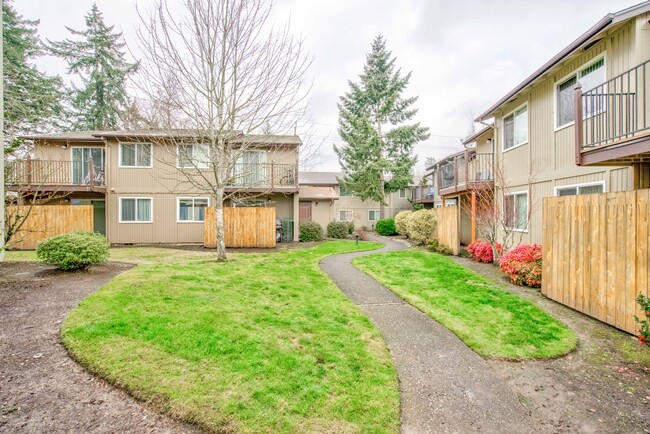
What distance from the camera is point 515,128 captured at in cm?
1190

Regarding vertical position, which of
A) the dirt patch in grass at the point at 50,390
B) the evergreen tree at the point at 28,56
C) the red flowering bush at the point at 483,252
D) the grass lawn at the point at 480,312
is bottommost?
the grass lawn at the point at 480,312

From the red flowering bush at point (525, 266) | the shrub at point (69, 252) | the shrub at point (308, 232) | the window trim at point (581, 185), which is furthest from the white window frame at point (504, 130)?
the shrub at point (69, 252)

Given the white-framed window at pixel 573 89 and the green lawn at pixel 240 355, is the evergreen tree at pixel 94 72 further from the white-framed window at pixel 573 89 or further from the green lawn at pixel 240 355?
the white-framed window at pixel 573 89

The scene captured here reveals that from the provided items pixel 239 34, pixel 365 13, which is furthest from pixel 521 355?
pixel 365 13

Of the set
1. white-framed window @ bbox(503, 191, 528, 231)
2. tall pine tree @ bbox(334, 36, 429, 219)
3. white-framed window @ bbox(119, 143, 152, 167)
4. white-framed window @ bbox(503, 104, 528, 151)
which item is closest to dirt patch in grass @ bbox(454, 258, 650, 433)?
white-framed window @ bbox(503, 191, 528, 231)

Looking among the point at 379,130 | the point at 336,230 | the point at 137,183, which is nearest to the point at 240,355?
the point at 137,183

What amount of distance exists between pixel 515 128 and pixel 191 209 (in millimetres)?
15279

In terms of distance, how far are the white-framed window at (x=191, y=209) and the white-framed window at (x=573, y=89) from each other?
15.3 metres

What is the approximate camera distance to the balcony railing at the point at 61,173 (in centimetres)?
1409

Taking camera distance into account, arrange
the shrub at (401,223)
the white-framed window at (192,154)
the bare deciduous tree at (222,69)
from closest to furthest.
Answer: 1. the bare deciduous tree at (222,69)
2. the white-framed window at (192,154)
3. the shrub at (401,223)

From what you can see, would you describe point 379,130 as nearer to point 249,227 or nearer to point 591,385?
point 249,227

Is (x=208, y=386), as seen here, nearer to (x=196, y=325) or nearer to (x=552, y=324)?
(x=196, y=325)

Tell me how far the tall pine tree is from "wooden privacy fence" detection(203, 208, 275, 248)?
13033mm

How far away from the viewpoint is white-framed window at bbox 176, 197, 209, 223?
53.7 feet
